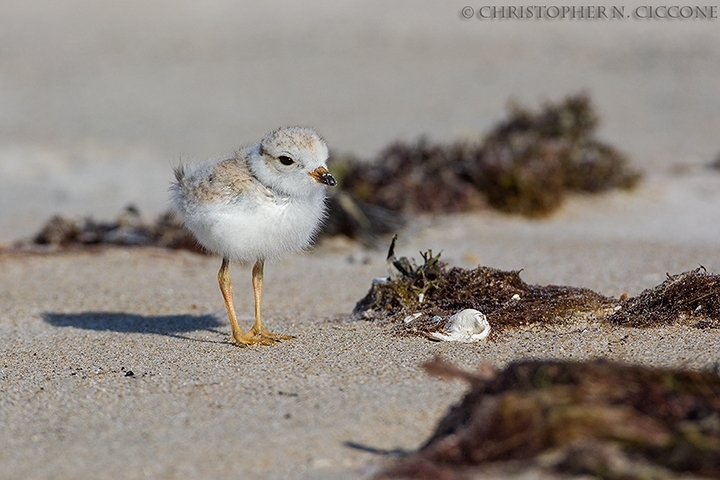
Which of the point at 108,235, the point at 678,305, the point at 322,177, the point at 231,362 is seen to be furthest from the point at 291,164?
the point at 108,235

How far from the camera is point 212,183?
13.7ft

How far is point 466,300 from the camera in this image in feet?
14.5

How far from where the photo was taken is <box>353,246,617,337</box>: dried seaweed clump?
4.13m

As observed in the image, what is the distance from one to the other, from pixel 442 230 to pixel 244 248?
140 inches

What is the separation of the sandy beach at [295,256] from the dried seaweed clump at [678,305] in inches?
6.3

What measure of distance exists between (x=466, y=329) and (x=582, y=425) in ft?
4.97

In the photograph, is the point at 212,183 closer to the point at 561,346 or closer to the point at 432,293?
the point at 432,293

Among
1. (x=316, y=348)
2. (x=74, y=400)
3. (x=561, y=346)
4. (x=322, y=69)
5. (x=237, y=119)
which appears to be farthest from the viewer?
(x=322, y=69)

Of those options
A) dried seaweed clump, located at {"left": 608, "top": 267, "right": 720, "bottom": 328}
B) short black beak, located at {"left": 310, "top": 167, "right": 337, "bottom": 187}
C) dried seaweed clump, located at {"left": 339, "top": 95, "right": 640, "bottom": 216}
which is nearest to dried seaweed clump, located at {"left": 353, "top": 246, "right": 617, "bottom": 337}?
dried seaweed clump, located at {"left": 608, "top": 267, "right": 720, "bottom": 328}

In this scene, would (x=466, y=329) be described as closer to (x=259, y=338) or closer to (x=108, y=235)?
(x=259, y=338)

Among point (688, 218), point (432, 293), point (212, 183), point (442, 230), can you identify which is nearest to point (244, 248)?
point (212, 183)

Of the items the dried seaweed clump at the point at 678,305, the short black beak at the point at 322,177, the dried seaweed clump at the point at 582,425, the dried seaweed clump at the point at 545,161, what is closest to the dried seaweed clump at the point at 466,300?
the dried seaweed clump at the point at 678,305

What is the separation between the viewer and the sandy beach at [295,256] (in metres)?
2.99

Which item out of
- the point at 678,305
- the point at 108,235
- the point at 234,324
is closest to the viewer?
the point at 678,305
